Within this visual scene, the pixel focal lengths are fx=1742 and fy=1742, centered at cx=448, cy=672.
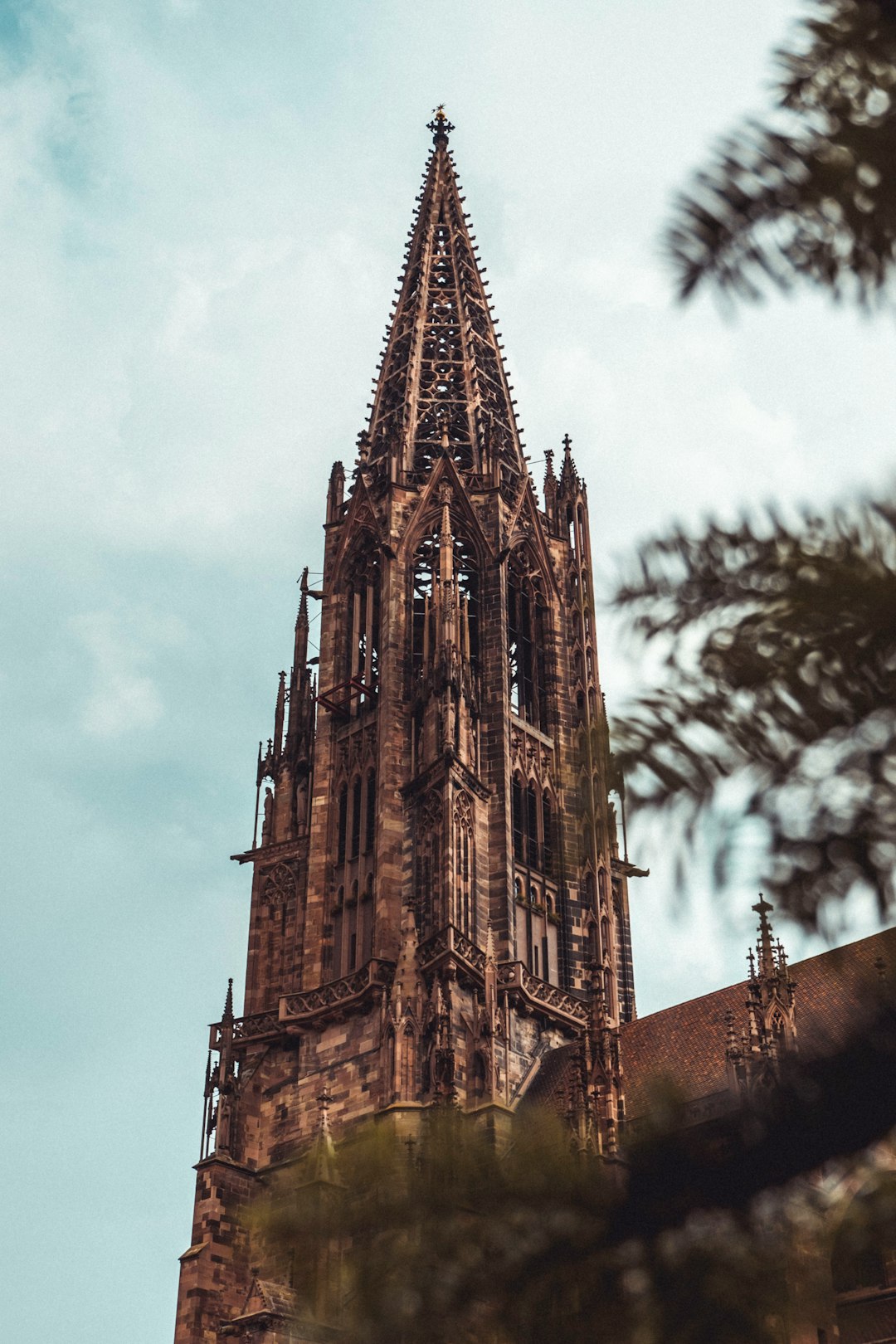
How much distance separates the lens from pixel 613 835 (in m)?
4.57

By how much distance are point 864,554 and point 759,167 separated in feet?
3.28

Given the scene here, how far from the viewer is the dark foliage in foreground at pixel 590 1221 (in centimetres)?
352

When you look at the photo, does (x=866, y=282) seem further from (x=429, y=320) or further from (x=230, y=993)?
(x=429, y=320)

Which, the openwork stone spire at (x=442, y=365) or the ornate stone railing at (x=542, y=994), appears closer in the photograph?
the ornate stone railing at (x=542, y=994)

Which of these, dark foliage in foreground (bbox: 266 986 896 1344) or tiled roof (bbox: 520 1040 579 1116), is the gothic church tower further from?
dark foliage in foreground (bbox: 266 986 896 1344)

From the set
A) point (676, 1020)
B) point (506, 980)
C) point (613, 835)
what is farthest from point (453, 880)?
point (613, 835)

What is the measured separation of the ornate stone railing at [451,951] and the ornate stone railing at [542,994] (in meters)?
0.55

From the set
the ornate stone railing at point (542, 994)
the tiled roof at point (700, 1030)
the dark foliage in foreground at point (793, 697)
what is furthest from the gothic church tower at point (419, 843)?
the dark foliage in foreground at point (793, 697)

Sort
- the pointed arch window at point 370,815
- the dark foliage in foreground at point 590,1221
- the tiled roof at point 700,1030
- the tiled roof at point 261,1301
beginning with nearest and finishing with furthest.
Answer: the dark foliage in foreground at point 590,1221, the tiled roof at point 700,1030, the tiled roof at point 261,1301, the pointed arch window at point 370,815

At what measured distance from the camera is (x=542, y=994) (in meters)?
32.0

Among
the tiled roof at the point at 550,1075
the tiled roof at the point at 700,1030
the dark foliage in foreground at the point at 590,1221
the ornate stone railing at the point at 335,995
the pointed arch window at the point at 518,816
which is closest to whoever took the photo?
the dark foliage in foreground at the point at 590,1221

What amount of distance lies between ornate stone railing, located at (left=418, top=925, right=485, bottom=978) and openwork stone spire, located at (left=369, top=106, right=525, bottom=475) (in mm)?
12500

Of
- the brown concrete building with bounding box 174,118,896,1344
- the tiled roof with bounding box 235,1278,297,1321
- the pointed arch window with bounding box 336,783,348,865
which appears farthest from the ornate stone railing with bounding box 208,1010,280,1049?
the tiled roof with bounding box 235,1278,297,1321

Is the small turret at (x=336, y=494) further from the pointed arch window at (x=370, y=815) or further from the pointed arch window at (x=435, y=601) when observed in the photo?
the pointed arch window at (x=370, y=815)
